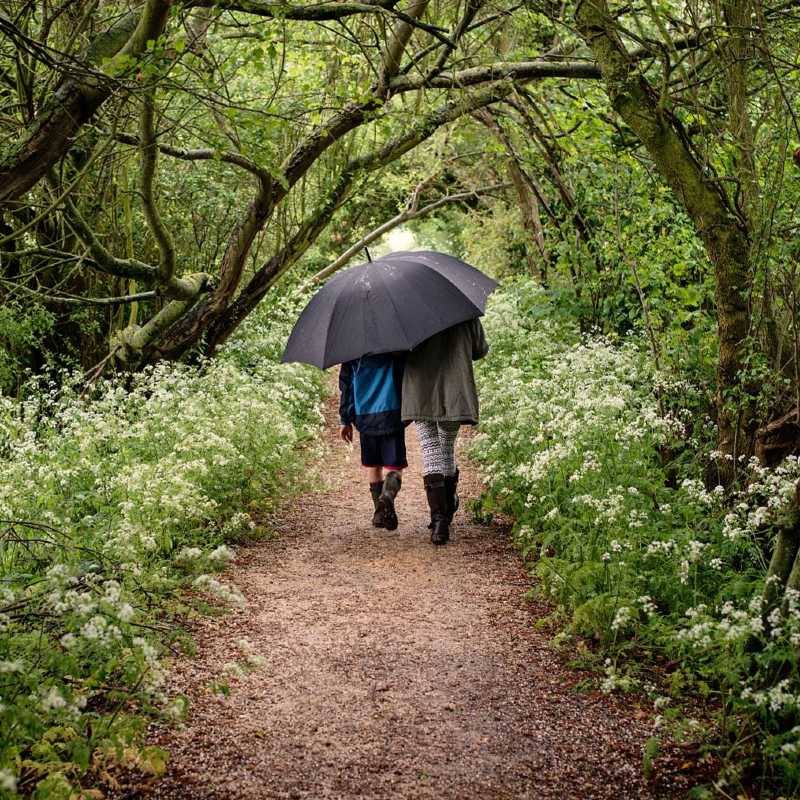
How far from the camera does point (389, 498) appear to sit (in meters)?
7.27

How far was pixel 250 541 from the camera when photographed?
706cm

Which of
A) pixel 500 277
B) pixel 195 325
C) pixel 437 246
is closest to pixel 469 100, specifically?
pixel 195 325

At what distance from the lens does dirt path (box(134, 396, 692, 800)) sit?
356 cm

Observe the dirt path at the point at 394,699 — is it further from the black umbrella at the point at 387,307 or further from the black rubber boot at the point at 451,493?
the black umbrella at the point at 387,307

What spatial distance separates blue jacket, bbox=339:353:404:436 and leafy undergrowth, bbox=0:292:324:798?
1085 millimetres

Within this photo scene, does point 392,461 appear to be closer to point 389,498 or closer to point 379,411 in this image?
point 389,498

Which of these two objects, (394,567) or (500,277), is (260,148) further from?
(500,277)

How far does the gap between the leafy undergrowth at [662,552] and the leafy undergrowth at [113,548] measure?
6.60 feet

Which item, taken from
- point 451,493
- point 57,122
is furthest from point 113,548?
point 451,493

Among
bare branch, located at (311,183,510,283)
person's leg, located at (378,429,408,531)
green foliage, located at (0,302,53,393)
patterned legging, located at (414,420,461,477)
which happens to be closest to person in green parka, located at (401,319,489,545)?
patterned legging, located at (414,420,461,477)

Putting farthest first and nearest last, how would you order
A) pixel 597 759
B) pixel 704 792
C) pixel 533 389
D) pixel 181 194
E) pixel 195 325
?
1. pixel 181 194
2. pixel 195 325
3. pixel 533 389
4. pixel 597 759
5. pixel 704 792

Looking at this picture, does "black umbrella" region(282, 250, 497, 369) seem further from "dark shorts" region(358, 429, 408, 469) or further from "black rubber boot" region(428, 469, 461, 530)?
"black rubber boot" region(428, 469, 461, 530)

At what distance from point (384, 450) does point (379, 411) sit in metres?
0.34

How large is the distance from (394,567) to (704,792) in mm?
3445
